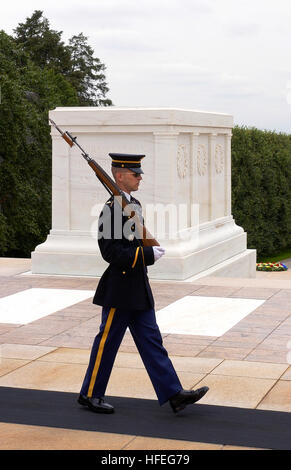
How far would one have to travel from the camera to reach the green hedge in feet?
81.5

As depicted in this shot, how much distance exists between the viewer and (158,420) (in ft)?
16.0

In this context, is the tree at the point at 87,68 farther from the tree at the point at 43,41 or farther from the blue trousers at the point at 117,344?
the blue trousers at the point at 117,344

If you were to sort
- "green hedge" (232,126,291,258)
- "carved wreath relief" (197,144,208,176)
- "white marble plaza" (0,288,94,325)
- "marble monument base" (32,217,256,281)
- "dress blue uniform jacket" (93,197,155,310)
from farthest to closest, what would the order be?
1. "green hedge" (232,126,291,258)
2. "carved wreath relief" (197,144,208,176)
3. "marble monument base" (32,217,256,281)
4. "white marble plaza" (0,288,94,325)
5. "dress blue uniform jacket" (93,197,155,310)

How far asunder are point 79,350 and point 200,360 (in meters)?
0.99

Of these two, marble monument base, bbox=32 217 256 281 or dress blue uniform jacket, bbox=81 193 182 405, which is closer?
dress blue uniform jacket, bbox=81 193 182 405

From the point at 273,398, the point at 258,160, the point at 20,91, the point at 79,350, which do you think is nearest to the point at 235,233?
the point at 79,350

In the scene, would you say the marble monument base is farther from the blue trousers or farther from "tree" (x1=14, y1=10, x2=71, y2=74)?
"tree" (x1=14, y1=10, x2=71, y2=74)

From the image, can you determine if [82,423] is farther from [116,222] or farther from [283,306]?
[283,306]

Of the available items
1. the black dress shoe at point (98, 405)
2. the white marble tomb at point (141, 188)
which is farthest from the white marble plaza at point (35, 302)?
the black dress shoe at point (98, 405)

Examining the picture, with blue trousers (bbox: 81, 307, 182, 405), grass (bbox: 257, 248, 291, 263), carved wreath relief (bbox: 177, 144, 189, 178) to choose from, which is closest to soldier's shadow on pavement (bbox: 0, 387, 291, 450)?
blue trousers (bbox: 81, 307, 182, 405)

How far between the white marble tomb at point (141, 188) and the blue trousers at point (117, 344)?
17.4ft

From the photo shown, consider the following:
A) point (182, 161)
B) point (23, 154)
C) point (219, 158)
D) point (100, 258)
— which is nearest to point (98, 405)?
point (100, 258)
